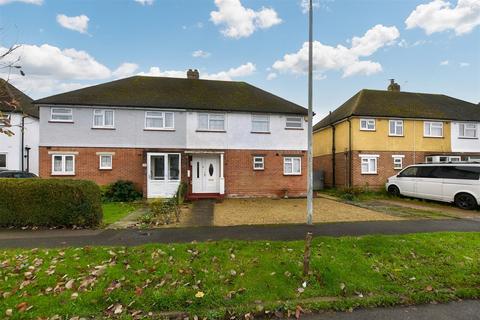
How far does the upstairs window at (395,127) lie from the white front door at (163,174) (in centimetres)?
1538

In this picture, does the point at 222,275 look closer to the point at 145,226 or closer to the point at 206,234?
the point at 206,234

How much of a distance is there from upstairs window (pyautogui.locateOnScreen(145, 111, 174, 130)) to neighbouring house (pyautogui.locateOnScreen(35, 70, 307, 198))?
56 mm

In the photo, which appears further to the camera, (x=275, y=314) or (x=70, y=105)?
(x=70, y=105)

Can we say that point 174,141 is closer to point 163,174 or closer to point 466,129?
point 163,174

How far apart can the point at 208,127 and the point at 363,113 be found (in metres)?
11.4

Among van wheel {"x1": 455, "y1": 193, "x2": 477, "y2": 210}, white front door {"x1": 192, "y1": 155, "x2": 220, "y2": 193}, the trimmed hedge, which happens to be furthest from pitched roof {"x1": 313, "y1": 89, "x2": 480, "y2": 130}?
the trimmed hedge

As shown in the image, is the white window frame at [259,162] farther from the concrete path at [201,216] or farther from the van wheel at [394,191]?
the van wheel at [394,191]

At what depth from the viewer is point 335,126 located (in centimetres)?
2188

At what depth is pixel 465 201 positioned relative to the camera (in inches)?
489

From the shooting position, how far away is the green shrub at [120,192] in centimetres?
1453

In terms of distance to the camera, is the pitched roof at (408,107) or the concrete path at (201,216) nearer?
the concrete path at (201,216)

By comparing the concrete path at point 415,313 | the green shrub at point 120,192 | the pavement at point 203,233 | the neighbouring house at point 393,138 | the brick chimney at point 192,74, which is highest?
the brick chimney at point 192,74

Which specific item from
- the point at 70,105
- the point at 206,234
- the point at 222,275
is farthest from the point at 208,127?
the point at 222,275

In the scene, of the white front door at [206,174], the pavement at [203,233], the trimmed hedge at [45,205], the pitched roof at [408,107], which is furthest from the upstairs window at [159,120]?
the pitched roof at [408,107]
